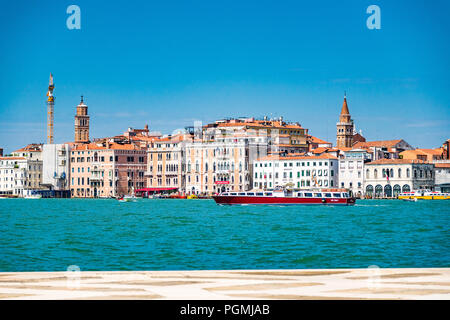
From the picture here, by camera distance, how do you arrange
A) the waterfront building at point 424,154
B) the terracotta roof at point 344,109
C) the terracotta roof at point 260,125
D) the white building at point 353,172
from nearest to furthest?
the white building at point 353,172 < the terracotta roof at point 260,125 < the waterfront building at point 424,154 < the terracotta roof at point 344,109

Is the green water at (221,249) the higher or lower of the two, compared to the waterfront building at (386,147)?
lower

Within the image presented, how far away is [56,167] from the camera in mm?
93875

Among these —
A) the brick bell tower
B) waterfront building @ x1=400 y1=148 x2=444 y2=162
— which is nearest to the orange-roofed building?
the brick bell tower

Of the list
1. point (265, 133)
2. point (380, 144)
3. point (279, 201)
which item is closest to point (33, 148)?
point (265, 133)

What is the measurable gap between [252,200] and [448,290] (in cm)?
4913

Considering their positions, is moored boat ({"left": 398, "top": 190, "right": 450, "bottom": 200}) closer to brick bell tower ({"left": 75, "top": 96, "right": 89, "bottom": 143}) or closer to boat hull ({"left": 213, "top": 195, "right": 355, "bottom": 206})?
boat hull ({"left": 213, "top": 195, "right": 355, "bottom": 206})

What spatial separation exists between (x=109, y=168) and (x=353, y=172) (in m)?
27.2

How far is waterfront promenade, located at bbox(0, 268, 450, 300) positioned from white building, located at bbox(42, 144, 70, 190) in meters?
87.8

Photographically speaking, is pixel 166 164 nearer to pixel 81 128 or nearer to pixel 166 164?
pixel 166 164

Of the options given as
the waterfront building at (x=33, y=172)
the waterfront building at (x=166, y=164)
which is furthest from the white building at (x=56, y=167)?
the waterfront building at (x=166, y=164)

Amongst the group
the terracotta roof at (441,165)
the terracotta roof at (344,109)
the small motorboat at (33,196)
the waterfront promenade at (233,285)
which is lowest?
the small motorboat at (33,196)

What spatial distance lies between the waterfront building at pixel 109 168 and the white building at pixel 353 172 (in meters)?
23.8

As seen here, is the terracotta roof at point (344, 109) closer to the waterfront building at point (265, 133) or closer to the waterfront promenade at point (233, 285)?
the waterfront building at point (265, 133)

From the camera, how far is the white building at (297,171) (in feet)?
249
